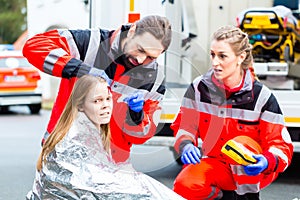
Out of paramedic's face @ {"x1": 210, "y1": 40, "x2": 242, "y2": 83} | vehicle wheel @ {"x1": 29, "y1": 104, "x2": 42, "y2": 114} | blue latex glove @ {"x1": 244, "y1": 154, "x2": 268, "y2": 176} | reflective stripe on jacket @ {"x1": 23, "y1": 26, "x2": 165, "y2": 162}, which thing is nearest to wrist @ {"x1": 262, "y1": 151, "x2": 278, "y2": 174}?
blue latex glove @ {"x1": 244, "y1": 154, "x2": 268, "y2": 176}

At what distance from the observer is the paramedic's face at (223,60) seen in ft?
13.1

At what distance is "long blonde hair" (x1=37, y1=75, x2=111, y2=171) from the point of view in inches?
147

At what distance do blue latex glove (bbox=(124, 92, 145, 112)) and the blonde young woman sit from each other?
12cm

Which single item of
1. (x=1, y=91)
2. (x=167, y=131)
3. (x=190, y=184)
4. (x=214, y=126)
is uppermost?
(x=214, y=126)

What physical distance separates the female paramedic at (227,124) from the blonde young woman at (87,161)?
1.41 feet

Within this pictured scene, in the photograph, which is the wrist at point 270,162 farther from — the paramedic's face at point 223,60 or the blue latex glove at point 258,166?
the paramedic's face at point 223,60

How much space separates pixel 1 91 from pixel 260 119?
35.7 ft

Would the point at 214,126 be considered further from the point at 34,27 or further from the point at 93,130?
the point at 34,27

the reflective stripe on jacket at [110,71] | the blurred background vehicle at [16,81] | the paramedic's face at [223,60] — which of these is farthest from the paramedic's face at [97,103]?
the blurred background vehicle at [16,81]

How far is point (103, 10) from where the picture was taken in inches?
255

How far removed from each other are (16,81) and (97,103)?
429 inches

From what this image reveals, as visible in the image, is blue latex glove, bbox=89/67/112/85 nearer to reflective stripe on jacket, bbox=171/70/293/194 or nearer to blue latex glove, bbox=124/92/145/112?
blue latex glove, bbox=124/92/145/112

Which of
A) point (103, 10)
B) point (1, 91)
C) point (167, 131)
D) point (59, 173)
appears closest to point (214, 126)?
point (59, 173)

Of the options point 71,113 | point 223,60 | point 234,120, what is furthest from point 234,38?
point 71,113
